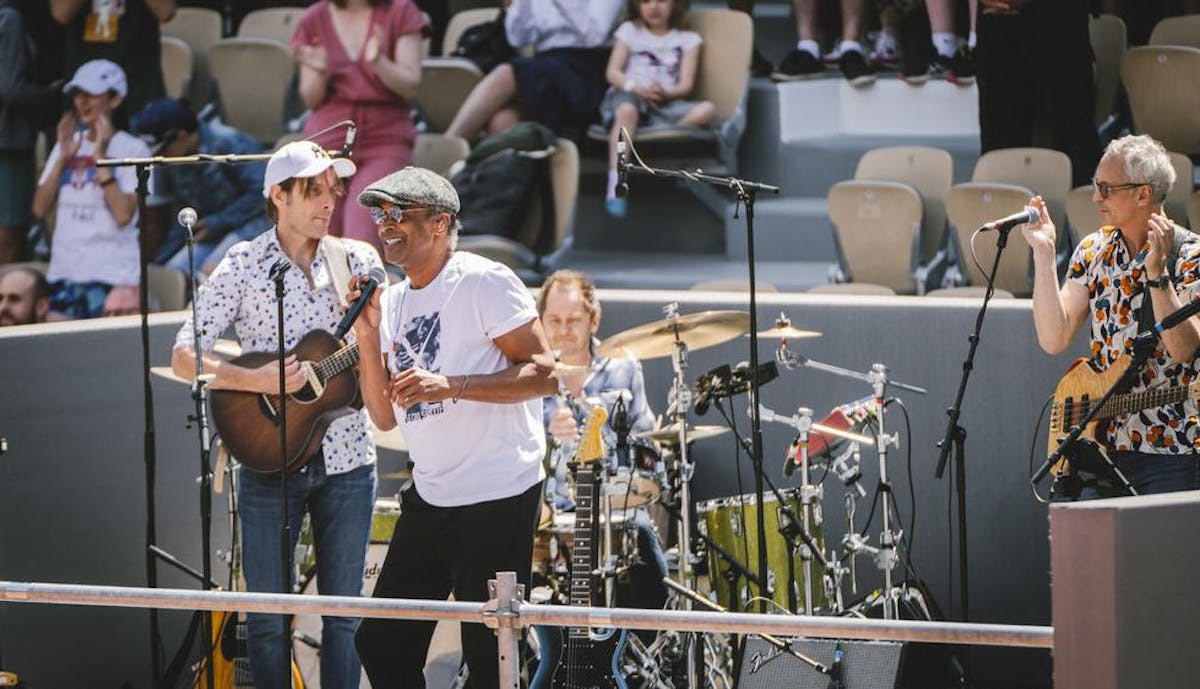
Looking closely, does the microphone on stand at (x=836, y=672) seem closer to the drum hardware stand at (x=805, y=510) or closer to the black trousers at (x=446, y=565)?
the drum hardware stand at (x=805, y=510)

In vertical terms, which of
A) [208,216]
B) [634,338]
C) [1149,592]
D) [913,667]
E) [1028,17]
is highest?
[1028,17]

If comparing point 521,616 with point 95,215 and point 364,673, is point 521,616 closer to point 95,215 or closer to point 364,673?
point 364,673

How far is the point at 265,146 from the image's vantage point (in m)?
10.6

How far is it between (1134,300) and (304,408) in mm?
2557

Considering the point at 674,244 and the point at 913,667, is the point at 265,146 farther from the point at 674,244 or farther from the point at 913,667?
the point at 913,667

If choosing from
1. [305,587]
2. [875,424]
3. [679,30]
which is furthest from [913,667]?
[679,30]

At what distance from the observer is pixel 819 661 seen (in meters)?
5.93

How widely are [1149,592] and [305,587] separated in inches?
144

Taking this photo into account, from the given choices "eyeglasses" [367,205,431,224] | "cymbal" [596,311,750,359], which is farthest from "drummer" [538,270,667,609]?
"eyeglasses" [367,205,431,224]

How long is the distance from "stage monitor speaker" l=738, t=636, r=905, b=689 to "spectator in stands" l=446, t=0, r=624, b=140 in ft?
14.3

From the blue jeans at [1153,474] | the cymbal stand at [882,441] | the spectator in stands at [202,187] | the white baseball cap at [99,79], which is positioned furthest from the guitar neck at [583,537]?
the white baseball cap at [99,79]

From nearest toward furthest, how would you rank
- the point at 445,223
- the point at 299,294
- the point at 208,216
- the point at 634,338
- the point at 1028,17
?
the point at 445,223, the point at 299,294, the point at 634,338, the point at 1028,17, the point at 208,216

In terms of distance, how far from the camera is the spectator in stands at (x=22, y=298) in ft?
30.8

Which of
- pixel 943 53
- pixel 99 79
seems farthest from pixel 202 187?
pixel 943 53
